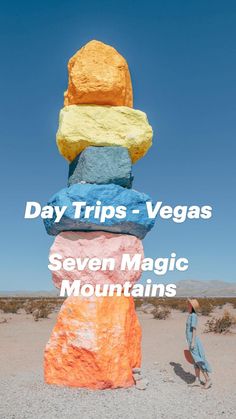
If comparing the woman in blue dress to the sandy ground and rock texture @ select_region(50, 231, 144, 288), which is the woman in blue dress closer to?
the sandy ground

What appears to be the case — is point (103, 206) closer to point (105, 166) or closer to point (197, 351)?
point (105, 166)

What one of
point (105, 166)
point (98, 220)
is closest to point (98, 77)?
point (105, 166)

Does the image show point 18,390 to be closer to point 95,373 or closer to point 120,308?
point 95,373

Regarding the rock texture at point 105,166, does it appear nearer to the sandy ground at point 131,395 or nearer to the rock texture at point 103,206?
the rock texture at point 103,206

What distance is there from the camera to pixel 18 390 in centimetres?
626

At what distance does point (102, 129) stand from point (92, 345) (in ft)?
11.4

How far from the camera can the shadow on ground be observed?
768 cm

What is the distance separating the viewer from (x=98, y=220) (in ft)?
21.2

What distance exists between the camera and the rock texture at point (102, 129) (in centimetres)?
695

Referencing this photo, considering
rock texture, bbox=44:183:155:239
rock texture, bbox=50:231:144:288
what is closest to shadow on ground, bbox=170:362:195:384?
rock texture, bbox=50:231:144:288

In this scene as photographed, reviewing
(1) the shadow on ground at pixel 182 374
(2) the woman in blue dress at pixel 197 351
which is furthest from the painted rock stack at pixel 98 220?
(1) the shadow on ground at pixel 182 374

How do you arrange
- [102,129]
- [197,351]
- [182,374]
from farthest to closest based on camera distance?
[182,374] → [102,129] → [197,351]

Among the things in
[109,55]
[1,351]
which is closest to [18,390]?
[1,351]

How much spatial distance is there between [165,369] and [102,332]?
289 centimetres
